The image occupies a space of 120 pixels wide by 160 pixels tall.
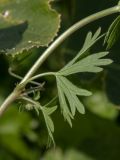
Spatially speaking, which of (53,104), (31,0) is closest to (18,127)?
(31,0)

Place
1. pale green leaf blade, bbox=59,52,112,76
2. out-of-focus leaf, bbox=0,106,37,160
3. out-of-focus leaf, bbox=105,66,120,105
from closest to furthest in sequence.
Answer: pale green leaf blade, bbox=59,52,112,76
out-of-focus leaf, bbox=105,66,120,105
out-of-focus leaf, bbox=0,106,37,160

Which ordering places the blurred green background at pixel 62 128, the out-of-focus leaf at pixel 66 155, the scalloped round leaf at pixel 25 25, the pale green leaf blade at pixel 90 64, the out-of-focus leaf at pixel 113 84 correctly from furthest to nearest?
the out-of-focus leaf at pixel 66 155, the blurred green background at pixel 62 128, the out-of-focus leaf at pixel 113 84, the scalloped round leaf at pixel 25 25, the pale green leaf blade at pixel 90 64

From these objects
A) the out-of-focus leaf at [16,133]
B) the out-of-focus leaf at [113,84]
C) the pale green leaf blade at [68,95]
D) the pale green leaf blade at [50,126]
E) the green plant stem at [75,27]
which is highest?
the out-of-focus leaf at [16,133]

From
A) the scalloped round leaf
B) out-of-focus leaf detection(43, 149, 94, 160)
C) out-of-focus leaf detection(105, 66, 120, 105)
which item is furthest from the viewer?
out-of-focus leaf detection(43, 149, 94, 160)

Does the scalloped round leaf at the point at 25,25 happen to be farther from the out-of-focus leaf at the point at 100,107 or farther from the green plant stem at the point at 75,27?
the out-of-focus leaf at the point at 100,107

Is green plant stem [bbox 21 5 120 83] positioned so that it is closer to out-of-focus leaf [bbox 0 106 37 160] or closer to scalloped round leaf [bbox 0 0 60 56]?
scalloped round leaf [bbox 0 0 60 56]

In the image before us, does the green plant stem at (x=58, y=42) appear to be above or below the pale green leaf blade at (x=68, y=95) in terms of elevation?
above

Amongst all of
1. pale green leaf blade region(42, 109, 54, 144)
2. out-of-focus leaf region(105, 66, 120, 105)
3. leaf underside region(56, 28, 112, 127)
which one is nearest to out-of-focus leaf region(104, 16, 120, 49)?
leaf underside region(56, 28, 112, 127)

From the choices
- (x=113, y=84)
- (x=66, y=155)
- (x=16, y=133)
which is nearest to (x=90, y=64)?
(x=113, y=84)

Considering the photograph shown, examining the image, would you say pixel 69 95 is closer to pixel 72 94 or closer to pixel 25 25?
pixel 72 94

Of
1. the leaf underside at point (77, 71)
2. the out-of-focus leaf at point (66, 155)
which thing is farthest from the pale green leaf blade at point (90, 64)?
the out-of-focus leaf at point (66, 155)
